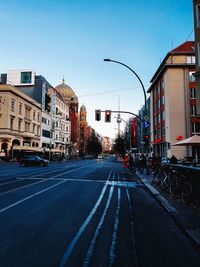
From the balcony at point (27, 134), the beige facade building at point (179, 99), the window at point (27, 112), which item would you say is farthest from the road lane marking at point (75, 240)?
the window at point (27, 112)

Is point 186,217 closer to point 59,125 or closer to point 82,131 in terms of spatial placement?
point 59,125

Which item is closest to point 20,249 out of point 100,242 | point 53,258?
point 53,258

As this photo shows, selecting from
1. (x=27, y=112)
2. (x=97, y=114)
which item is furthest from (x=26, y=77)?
(x=97, y=114)

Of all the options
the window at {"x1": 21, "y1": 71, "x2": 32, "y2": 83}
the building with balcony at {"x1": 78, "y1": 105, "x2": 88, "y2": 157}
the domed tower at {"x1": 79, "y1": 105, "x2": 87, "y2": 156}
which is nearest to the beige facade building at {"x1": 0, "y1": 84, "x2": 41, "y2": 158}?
the window at {"x1": 21, "y1": 71, "x2": 32, "y2": 83}

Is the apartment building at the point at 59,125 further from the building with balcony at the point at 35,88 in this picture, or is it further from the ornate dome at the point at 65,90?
the ornate dome at the point at 65,90

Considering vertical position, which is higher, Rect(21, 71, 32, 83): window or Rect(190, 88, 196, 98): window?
Rect(21, 71, 32, 83): window

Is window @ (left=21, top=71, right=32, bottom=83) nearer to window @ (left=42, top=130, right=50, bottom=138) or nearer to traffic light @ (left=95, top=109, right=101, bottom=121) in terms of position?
window @ (left=42, top=130, right=50, bottom=138)

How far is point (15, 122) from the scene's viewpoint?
54.2m

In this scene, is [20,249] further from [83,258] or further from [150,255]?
[150,255]

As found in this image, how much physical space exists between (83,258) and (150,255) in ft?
3.75

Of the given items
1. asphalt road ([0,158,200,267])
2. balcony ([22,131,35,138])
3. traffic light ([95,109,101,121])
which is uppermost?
balcony ([22,131,35,138])

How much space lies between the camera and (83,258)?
3.96 m

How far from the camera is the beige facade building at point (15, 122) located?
5059cm

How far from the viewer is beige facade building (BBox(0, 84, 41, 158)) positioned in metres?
50.6
